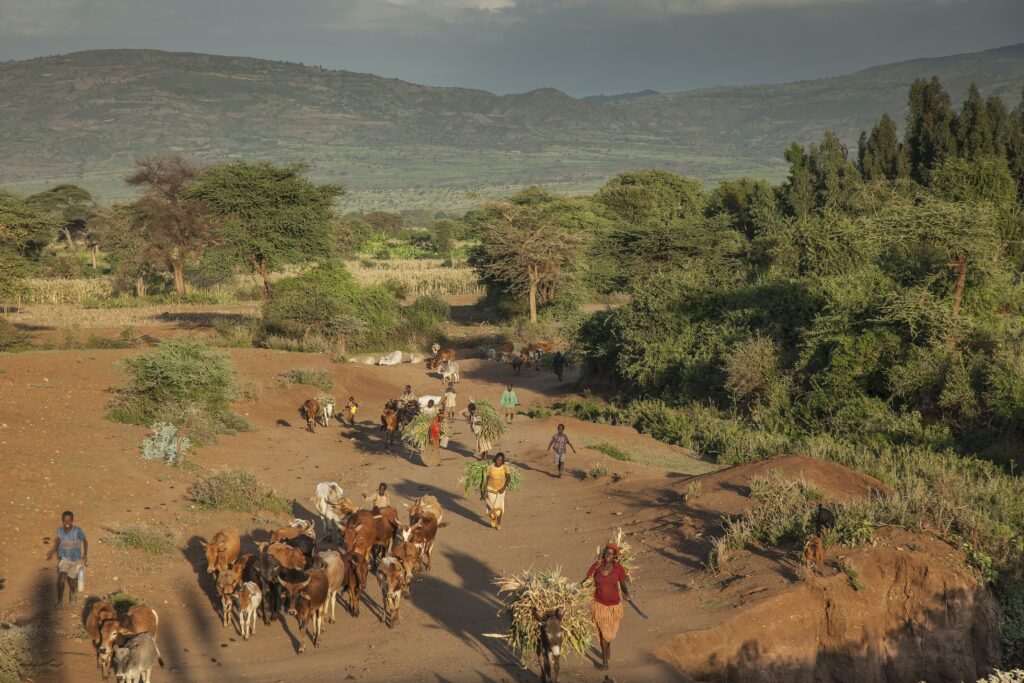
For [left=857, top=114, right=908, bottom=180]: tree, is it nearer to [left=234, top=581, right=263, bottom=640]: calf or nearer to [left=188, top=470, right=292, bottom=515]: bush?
[left=188, top=470, right=292, bottom=515]: bush

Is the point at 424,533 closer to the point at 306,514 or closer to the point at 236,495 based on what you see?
the point at 306,514

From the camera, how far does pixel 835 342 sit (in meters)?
23.2

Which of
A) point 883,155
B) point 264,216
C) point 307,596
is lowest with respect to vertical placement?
point 307,596

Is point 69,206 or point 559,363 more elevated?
point 69,206

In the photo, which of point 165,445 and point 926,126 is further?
point 926,126

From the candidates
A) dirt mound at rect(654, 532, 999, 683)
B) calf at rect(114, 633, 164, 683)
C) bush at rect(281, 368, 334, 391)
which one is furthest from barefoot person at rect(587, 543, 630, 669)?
bush at rect(281, 368, 334, 391)

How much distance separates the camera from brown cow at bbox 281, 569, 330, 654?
1074 centimetres

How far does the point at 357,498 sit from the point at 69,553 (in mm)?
6430

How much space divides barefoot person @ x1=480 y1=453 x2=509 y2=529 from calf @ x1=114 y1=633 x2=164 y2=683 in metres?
6.62

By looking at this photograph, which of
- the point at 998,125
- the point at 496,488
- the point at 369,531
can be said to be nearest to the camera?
the point at 369,531

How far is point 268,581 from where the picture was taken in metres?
11.5

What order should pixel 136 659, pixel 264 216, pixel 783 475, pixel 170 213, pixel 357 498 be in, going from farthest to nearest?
1. pixel 170 213
2. pixel 264 216
3. pixel 357 498
4. pixel 783 475
5. pixel 136 659

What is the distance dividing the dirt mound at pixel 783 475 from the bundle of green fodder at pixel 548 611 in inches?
200

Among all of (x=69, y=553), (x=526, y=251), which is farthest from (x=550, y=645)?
(x=526, y=251)
